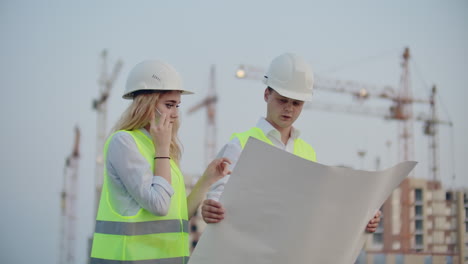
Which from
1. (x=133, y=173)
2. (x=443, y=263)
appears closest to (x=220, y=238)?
(x=133, y=173)

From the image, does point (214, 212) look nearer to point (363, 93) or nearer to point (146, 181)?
point (146, 181)

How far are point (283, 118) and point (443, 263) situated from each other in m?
4.73

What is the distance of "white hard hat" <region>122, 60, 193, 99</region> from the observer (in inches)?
106

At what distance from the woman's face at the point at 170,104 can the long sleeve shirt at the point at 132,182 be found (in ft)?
0.66

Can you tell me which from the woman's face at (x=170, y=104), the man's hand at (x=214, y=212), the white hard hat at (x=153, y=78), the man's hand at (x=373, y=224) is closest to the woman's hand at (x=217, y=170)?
the woman's face at (x=170, y=104)

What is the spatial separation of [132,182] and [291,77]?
0.90 m

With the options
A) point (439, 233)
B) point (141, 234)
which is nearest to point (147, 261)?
point (141, 234)

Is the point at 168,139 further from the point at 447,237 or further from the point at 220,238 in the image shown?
the point at 447,237

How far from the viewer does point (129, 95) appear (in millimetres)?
2848

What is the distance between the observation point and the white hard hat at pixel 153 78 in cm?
270

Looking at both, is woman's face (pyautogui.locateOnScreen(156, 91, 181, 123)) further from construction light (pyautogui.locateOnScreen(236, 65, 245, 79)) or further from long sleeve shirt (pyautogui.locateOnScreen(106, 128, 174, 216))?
construction light (pyautogui.locateOnScreen(236, 65, 245, 79))

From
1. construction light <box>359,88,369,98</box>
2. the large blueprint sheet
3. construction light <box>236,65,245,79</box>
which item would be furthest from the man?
construction light <box>359,88,369,98</box>

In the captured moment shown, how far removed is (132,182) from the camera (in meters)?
2.45

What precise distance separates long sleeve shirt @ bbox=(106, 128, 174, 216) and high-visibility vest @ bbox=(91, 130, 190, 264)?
0.12 feet
